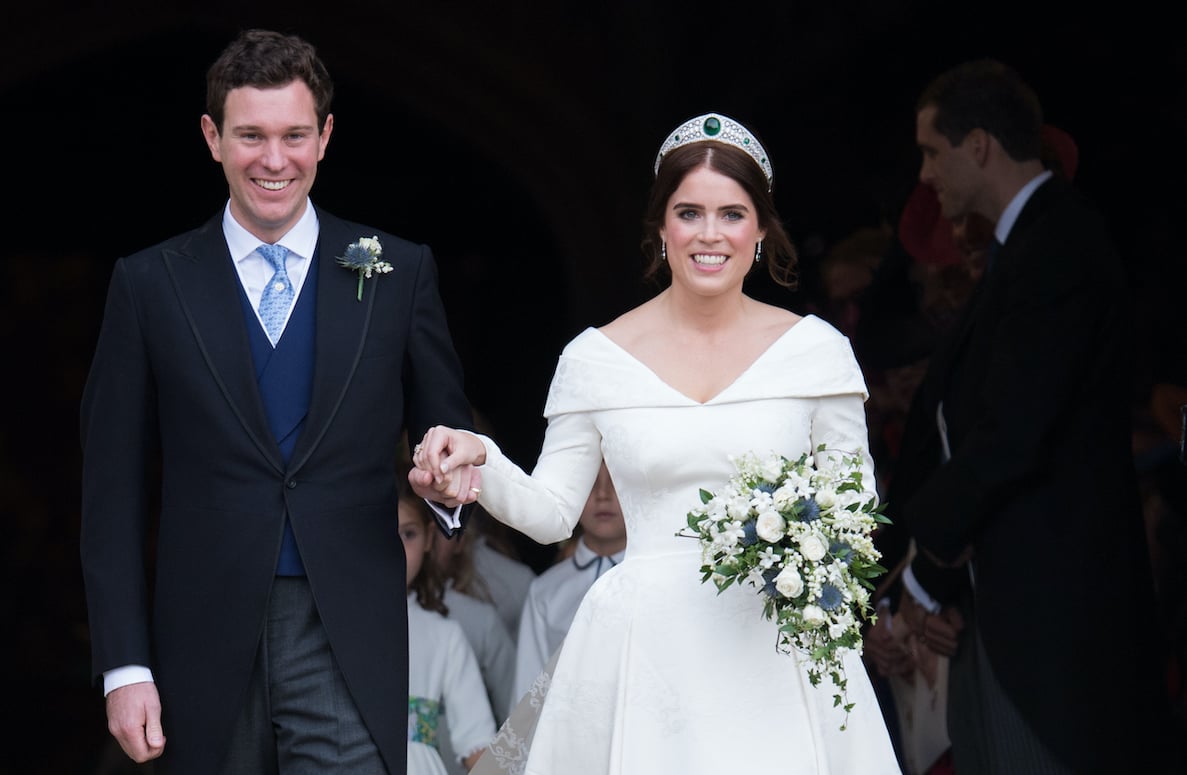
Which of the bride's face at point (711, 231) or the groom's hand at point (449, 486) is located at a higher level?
the bride's face at point (711, 231)

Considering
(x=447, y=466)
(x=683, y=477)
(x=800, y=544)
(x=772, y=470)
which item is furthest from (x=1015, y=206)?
(x=447, y=466)

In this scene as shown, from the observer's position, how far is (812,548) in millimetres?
3605

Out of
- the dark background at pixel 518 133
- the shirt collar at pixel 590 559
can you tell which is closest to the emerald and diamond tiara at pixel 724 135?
the shirt collar at pixel 590 559

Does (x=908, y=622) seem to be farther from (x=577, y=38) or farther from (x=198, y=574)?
(x=577, y=38)

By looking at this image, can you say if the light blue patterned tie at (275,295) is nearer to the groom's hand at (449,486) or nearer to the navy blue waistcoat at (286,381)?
the navy blue waistcoat at (286,381)

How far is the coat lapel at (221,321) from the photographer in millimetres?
3752

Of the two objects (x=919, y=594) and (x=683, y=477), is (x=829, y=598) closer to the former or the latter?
(x=683, y=477)

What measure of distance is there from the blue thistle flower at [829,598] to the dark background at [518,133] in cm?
351

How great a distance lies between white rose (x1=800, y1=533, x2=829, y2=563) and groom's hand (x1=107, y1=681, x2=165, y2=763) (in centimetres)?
133

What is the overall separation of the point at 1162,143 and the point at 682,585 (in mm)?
3621

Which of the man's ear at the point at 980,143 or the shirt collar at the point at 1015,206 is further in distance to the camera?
the man's ear at the point at 980,143

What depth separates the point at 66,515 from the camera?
406 inches

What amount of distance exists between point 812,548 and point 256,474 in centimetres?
113

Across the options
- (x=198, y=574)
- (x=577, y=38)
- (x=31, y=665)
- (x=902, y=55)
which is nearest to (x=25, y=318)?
(x=31, y=665)
